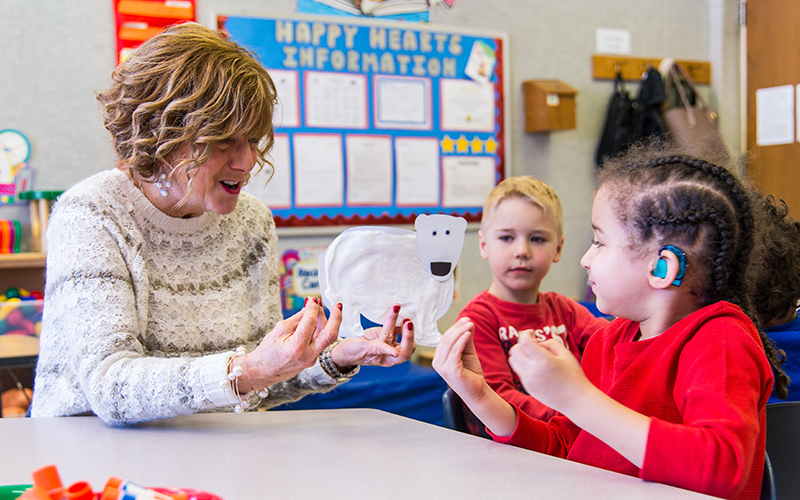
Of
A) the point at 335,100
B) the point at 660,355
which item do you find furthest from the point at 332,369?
the point at 335,100

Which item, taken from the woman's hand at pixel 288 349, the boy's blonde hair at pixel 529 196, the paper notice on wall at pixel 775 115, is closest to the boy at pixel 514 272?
the boy's blonde hair at pixel 529 196

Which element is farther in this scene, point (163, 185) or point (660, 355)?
point (163, 185)

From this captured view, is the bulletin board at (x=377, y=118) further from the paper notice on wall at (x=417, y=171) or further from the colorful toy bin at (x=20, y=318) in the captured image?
the colorful toy bin at (x=20, y=318)

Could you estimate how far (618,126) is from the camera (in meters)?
3.31

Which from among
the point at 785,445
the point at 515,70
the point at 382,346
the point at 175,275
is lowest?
the point at 785,445

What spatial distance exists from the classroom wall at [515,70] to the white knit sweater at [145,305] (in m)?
1.31

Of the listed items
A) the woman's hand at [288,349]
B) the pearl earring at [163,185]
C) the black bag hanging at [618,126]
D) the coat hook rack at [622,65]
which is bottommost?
the woman's hand at [288,349]

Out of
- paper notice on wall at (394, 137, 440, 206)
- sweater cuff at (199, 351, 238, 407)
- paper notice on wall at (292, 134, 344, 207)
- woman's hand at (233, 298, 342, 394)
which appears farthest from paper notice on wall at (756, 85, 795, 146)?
sweater cuff at (199, 351, 238, 407)

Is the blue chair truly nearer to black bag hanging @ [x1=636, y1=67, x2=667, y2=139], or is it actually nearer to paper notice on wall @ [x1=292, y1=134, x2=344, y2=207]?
paper notice on wall @ [x1=292, y1=134, x2=344, y2=207]

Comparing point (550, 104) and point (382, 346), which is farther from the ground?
point (550, 104)

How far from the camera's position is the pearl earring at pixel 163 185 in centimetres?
126

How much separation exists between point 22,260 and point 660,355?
91.6 inches

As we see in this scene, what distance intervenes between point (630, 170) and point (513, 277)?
57cm

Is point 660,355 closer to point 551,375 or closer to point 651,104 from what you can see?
point 551,375
